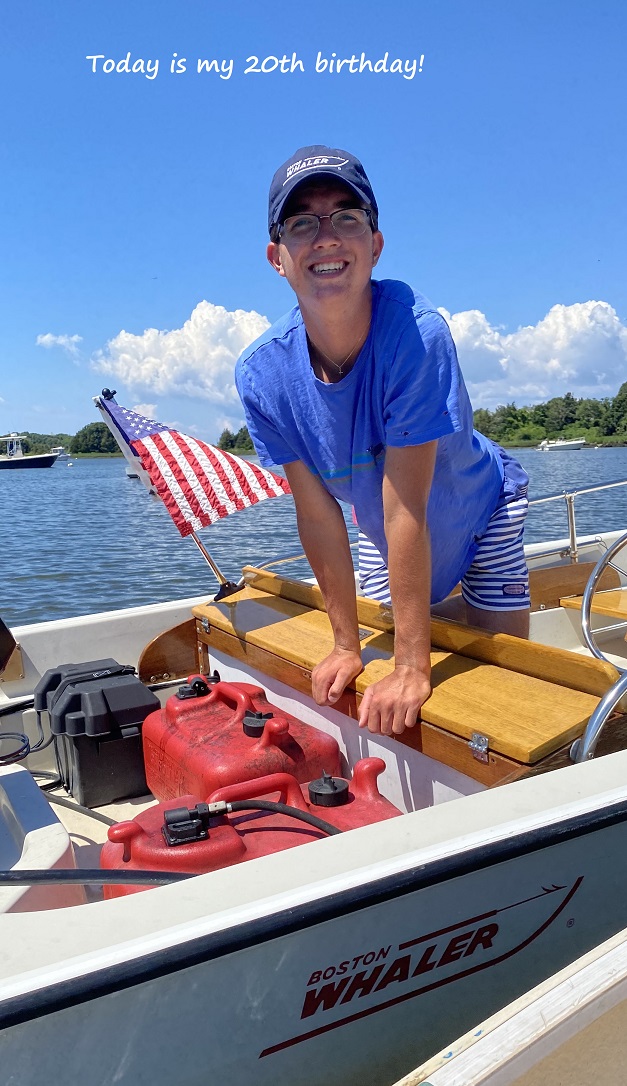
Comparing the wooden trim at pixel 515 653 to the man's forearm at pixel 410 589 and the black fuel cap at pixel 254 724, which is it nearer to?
the man's forearm at pixel 410 589

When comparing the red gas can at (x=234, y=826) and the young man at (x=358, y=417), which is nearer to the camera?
the red gas can at (x=234, y=826)

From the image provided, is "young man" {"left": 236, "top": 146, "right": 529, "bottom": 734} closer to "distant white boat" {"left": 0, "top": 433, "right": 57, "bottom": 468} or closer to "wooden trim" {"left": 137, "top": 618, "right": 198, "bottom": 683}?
"wooden trim" {"left": 137, "top": 618, "right": 198, "bottom": 683}

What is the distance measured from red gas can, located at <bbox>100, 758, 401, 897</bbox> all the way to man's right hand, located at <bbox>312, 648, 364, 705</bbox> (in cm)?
30

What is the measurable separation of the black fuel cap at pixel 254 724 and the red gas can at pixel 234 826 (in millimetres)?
170

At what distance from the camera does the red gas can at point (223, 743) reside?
199 cm

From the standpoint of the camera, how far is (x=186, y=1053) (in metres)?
1.18

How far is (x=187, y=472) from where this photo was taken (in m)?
3.43

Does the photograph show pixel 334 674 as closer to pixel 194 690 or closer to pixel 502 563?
pixel 194 690

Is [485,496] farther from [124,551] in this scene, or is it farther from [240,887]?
[124,551]

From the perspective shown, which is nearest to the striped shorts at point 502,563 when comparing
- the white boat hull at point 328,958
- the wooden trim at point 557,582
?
the white boat hull at point 328,958

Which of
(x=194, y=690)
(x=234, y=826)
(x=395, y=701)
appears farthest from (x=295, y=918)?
(x=194, y=690)

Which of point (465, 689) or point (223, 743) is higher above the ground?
point (465, 689)

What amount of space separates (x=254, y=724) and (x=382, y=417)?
0.82 meters

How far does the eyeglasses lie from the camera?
1901 millimetres
